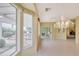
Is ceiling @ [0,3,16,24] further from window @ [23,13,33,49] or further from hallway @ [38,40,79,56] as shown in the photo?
hallway @ [38,40,79,56]

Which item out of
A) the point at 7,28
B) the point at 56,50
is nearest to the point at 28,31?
the point at 56,50

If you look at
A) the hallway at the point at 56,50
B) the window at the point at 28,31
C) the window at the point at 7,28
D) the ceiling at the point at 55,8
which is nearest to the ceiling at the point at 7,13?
the window at the point at 7,28

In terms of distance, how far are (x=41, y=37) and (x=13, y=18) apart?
2535 mm

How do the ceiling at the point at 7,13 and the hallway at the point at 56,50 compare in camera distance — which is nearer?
the ceiling at the point at 7,13

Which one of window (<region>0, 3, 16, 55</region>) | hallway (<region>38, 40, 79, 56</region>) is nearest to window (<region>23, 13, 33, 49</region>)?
hallway (<region>38, 40, 79, 56</region>)

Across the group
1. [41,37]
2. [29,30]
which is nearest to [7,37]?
[29,30]

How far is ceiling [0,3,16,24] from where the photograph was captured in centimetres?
271

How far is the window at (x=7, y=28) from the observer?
2.77 metres

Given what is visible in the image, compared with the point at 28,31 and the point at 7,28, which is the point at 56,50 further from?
the point at 7,28

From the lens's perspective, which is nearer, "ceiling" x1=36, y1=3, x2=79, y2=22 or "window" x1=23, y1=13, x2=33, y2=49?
"ceiling" x1=36, y1=3, x2=79, y2=22

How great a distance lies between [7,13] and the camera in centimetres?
305

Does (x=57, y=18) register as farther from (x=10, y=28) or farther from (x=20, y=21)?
(x=10, y=28)

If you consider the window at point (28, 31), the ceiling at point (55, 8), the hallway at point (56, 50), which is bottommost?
the hallway at point (56, 50)

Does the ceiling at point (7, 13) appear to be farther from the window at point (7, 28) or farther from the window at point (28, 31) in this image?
the window at point (28, 31)
